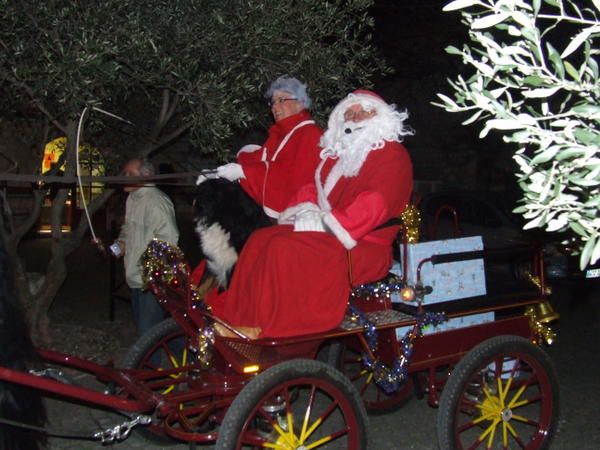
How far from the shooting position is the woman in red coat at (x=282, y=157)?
4.56 metres

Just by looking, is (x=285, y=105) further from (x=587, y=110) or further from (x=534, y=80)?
(x=587, y=110)

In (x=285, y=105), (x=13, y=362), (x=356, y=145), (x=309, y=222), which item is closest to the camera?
(x=13, y=362)

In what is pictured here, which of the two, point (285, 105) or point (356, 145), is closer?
point (356, 145)

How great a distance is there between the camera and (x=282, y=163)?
185 inches

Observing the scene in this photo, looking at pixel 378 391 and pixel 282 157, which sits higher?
pixel 282 157

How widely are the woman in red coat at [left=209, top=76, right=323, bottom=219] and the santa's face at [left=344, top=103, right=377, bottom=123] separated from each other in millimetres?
272

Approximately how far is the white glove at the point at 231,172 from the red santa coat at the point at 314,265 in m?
0.55

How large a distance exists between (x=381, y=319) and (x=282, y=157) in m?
1.27

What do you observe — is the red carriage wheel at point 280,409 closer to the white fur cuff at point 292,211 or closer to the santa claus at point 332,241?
the santa claus at point 332,241

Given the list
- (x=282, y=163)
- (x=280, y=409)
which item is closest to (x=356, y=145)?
(x=282, y=163)

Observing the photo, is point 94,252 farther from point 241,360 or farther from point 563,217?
point 563,217

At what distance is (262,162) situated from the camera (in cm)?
467

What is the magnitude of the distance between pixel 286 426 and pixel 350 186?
1.49m

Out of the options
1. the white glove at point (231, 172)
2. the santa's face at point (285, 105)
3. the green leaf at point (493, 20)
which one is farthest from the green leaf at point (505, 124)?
the santa's face at point (285, 105)
